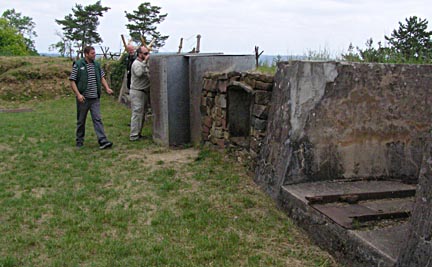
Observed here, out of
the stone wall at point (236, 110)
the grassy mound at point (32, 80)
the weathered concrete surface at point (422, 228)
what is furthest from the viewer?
the grassy mound at point (32, 80)

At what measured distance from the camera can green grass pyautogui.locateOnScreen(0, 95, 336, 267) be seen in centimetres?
401

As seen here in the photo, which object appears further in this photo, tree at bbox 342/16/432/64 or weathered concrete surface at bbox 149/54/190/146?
weathered concrete surface at bbox 149/54/190/146

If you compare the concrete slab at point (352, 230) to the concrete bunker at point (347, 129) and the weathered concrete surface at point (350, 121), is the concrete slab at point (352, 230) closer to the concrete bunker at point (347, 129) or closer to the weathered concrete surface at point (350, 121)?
the concrete bunker at point (347, 129)

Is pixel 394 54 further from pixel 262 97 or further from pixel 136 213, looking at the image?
pixel 136 213

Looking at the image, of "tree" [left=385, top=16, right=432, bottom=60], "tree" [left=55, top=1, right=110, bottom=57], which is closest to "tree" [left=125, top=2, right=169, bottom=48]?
"tree" [left=55, top=1, right=110, bottom=57]

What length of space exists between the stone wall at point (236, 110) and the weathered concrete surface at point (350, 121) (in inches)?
23.3

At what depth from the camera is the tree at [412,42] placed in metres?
6.07

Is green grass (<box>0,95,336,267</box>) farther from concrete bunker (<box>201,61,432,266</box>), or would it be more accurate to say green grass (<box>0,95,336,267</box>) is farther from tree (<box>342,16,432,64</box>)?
tree (<box>342,16,432,64</box>)

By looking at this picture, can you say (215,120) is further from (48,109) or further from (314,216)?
(48,109)

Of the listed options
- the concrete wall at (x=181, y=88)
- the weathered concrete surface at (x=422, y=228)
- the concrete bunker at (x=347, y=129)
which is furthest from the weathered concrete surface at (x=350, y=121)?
the concrete wall at (x=181, y=88)

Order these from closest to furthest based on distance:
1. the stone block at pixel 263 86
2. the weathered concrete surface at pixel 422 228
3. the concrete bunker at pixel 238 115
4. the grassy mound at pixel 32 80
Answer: the weathered concrete surface at pixel 422 228 → the stone block at pixel 263 86 → the concrete bunker at pixel 238 115 → the grassy mound at pixel 32 80

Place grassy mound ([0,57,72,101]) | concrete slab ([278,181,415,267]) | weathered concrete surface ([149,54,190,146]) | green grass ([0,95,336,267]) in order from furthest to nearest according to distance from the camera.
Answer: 1. grassy mound ([0,57,72,101])
2. weathered concrete surface ([149,54,190,146])
3. green grass ([0,95,336,267])
4. concrete slab ([278,181,415,267])

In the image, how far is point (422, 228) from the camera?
311 centimetres

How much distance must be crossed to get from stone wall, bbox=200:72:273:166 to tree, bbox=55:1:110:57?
105 feet
